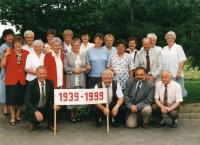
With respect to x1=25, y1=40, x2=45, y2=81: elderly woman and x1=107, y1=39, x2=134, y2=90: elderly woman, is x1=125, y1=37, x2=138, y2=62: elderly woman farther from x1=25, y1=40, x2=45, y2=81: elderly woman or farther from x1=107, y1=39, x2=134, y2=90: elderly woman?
x1=25, y1=40, x2=45, y2=81: elderly woman

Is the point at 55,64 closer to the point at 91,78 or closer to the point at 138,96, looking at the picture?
the point at 91,78

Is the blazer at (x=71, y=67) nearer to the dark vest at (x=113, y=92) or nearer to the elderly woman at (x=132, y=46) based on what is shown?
the dark vest at (x=113, y=92)

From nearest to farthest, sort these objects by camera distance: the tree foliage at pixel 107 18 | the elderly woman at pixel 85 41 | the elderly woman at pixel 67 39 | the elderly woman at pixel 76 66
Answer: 1. the elderly woman at pixel 76 66
2. the elderly woman at pixel 67 39
3. the elderly woman at pixel 85 41
4. the tree foliage at pixel 107 18

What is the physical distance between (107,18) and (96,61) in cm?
404

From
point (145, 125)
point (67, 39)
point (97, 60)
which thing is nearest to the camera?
point (145, 125)

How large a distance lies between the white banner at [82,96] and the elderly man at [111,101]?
199 millimetres

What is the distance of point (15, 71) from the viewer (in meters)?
7.56

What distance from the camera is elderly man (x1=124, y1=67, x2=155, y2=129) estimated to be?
7.45 m

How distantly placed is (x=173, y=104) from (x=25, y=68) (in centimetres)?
335

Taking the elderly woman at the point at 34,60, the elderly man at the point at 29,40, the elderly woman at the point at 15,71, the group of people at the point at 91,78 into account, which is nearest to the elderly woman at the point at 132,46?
the group of people at the point at 91,78

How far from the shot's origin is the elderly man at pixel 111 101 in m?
7.41

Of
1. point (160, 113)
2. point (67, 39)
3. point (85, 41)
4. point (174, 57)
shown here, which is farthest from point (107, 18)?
point (160, 113)

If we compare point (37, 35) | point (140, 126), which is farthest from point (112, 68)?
point (37, 35)

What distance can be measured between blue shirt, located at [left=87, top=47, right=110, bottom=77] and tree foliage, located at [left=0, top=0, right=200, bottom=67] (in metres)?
2.31
